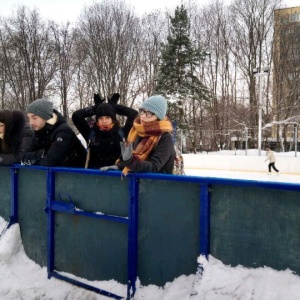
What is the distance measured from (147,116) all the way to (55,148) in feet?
3.43

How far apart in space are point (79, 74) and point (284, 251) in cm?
3532

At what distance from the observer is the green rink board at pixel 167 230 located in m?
2.62

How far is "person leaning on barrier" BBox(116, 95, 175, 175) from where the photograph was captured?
9.55 ft

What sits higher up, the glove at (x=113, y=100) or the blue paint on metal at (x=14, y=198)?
the glove at (x=113, y=100)

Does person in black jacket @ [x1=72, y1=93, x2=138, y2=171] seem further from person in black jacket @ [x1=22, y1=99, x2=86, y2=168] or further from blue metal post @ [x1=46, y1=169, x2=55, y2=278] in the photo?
blue metal post @ [x1=46, y1=169, x2=55, y2=278]

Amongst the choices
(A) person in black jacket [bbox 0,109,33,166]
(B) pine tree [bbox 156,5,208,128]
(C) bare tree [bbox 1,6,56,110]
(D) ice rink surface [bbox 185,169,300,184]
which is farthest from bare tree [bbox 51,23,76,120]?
(A) person in black jacket [bbox 0,109,33,166]

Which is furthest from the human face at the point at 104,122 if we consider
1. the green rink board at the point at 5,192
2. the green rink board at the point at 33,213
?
the green rink board at the point at 5,192

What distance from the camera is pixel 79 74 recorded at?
117 feet

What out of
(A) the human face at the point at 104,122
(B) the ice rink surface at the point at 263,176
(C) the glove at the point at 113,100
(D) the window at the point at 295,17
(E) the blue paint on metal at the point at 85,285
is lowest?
(B) the ice rink surface at the point at 263,176

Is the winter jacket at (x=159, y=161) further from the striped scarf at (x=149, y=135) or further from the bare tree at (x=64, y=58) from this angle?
the bare tree at (x=64, y=58)

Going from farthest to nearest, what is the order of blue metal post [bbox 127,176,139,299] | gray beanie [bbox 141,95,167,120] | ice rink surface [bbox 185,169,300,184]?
ice rink surface [bbox 185,169,300,184]
gray beanie [bbox 141,95,167,120]
blue metal post [bbox 127,176,139,299]

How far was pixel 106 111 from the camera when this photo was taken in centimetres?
370

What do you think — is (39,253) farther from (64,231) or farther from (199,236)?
(199,236)

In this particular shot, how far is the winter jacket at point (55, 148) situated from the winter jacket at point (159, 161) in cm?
86
